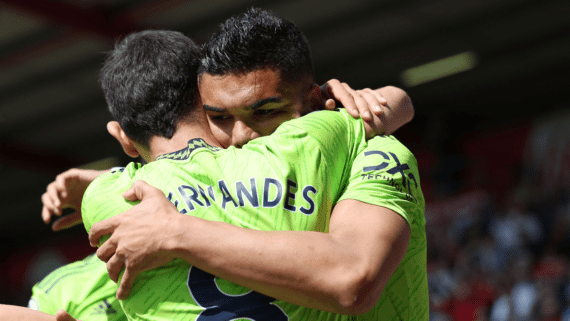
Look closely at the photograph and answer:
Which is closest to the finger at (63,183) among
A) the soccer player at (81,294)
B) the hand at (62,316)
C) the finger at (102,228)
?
the soccer player at (81,294)

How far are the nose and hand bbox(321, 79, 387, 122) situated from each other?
0.31 m

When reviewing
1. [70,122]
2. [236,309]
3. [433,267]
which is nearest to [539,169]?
[433,267]

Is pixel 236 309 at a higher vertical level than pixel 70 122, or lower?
higher

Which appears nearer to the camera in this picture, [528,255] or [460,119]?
[528,255]

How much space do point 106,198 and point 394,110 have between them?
1.03m

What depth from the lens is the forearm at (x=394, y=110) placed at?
1901mm

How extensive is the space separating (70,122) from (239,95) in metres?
10.8

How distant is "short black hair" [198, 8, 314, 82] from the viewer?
186 cm

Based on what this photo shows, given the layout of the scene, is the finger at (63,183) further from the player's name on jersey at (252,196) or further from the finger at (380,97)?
the finger at (380,97)

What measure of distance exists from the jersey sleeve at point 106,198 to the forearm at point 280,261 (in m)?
0.27

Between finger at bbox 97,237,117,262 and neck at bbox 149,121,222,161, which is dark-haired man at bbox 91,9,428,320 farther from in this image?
neck at bbox 149,121,222,161

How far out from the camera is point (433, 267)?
396 inches

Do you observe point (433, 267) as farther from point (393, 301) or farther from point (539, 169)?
point (393, 301)

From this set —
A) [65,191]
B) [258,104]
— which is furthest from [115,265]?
[65,191]
